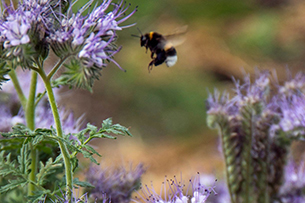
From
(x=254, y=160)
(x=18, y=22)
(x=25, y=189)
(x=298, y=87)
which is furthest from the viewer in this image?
(x=298, y=87)

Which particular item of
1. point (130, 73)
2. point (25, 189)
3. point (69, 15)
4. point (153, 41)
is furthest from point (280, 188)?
point (130, 73)

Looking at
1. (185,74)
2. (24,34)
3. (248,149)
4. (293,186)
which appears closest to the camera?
(24,34)

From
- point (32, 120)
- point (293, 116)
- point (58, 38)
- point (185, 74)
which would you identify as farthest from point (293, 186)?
point (185, 74)

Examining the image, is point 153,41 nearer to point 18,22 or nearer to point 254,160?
point 254,160

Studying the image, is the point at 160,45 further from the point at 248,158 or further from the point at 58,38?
the point at 58,38

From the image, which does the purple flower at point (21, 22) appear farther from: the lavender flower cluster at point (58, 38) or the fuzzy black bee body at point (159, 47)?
the fuzzy black bee body at point (159, 47)

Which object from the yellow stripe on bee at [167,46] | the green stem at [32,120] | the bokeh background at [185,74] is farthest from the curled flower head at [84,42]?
the bokeh background at [185,74]

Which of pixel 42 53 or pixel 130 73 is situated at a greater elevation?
pixel 130 73
